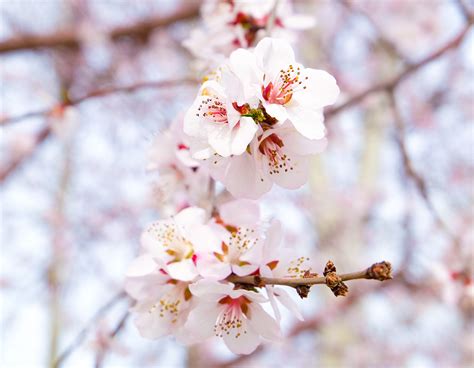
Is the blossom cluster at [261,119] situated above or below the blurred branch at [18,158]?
above

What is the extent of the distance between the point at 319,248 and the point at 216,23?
11.2ft

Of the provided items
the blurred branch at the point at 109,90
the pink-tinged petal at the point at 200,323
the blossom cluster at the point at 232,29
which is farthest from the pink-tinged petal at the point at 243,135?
the blurred branch at the point at 109,90

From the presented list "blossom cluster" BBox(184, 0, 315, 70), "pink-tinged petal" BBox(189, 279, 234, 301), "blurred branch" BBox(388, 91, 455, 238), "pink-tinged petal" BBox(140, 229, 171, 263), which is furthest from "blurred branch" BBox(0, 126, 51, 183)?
"pink-tinged petal" BBox(189, 279, 234, 301)

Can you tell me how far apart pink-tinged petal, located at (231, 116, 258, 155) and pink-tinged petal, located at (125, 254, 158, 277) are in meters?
0.32

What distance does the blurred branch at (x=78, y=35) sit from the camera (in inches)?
132

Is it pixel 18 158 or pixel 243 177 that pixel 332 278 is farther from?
pixel 18 158

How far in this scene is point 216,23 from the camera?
127 centimetres

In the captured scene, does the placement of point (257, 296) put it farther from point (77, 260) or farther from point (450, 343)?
point (450, 343)

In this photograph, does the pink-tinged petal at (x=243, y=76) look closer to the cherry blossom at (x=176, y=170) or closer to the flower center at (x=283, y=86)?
the flower center at (x=283, y=86)

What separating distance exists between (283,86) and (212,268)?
33 centimetres

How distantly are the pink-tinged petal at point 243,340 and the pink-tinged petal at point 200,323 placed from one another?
0.05 m

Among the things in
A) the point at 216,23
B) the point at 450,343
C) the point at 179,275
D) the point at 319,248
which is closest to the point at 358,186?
the point at 319,248

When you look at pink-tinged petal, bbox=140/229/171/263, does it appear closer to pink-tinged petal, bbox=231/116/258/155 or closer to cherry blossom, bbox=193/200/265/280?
cherry blossom, bbox=193/200/265/280

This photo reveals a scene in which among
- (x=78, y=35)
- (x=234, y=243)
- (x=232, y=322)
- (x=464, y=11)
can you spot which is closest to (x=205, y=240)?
(x=234, y=243)
